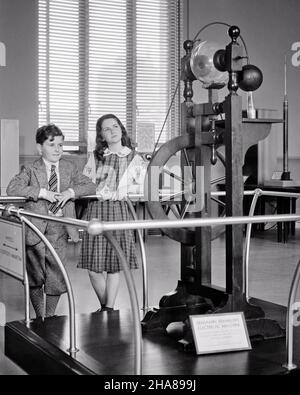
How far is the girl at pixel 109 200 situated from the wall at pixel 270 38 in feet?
18.8

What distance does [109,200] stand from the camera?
4004 mm

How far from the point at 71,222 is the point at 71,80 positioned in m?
6.71

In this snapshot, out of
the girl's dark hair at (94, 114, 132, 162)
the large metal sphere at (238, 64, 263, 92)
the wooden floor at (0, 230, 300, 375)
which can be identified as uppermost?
the large metal sphere at (238, 64, 263, 92)

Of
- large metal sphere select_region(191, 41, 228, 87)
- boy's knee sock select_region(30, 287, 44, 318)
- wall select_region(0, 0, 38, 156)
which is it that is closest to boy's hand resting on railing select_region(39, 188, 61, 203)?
boy's knee sock select_region(30, 287, 44, 318)

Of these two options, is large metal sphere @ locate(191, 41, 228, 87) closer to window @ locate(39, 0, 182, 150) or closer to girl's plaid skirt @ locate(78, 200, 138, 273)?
girl's plaid skirt @ locate(78, 200, 138, 273)

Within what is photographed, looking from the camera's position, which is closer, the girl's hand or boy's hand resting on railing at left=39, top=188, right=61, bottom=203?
boy's hand resting on railing at left=39, top=188, right=61, bottom=203

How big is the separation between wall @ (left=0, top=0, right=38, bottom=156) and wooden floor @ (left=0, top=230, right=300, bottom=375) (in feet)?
5.82

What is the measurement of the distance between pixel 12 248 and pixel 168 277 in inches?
120

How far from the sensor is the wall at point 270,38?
9.71 meters

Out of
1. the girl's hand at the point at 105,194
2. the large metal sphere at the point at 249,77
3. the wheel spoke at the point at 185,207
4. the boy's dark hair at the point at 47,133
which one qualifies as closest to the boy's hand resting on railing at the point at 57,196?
the girl's hand at the point at 105,194

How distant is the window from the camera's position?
28.3 ft

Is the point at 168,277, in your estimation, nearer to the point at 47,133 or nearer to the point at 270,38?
the point at 47,133

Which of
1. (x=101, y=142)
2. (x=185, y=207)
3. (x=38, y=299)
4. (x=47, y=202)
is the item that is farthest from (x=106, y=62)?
(x=185, y=207)

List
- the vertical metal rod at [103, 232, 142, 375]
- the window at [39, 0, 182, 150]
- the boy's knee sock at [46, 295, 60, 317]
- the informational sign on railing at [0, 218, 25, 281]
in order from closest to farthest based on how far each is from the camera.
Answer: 1. the vertical metal rod at [103, 232, 142, 375]
2. the informational sign on railing at [0, 218, 25, 281]
3. the boy's knee sock at [46, 295, 60, 317]
4. the window at [39, 0, 182, 150]
